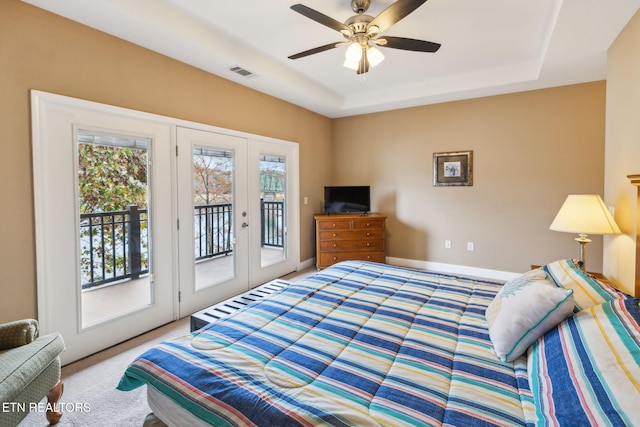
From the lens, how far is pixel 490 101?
4.22m

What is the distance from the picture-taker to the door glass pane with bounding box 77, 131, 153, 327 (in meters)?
2.44

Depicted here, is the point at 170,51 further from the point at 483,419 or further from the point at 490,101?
the point at 490,101

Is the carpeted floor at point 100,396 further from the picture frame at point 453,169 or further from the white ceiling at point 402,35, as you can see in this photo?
the picture frame at point 453,169

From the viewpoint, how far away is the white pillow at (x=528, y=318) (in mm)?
1269

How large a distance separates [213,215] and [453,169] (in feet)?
11.3

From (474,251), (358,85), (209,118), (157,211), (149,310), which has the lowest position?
(149,310)

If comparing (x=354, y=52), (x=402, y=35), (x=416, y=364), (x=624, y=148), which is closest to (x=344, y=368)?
(x=416, y=364)

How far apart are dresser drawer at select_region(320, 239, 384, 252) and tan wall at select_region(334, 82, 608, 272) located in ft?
1.77

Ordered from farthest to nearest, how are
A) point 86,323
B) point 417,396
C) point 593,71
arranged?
point 593,71 < point 86,323 < point 417,396

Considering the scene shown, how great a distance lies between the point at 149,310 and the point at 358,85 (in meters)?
3.78

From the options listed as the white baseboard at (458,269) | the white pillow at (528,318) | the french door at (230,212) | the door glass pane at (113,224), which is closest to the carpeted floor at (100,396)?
the door glass pane at (113,224)

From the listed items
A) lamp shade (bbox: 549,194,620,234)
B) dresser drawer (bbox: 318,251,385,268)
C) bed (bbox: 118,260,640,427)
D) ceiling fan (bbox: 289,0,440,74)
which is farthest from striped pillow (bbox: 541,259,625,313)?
dresser drawer (bbox: 318,251,385,268)

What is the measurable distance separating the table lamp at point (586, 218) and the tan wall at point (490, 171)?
5.94 feet

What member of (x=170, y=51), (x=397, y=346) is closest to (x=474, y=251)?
(x=397, y=346)
